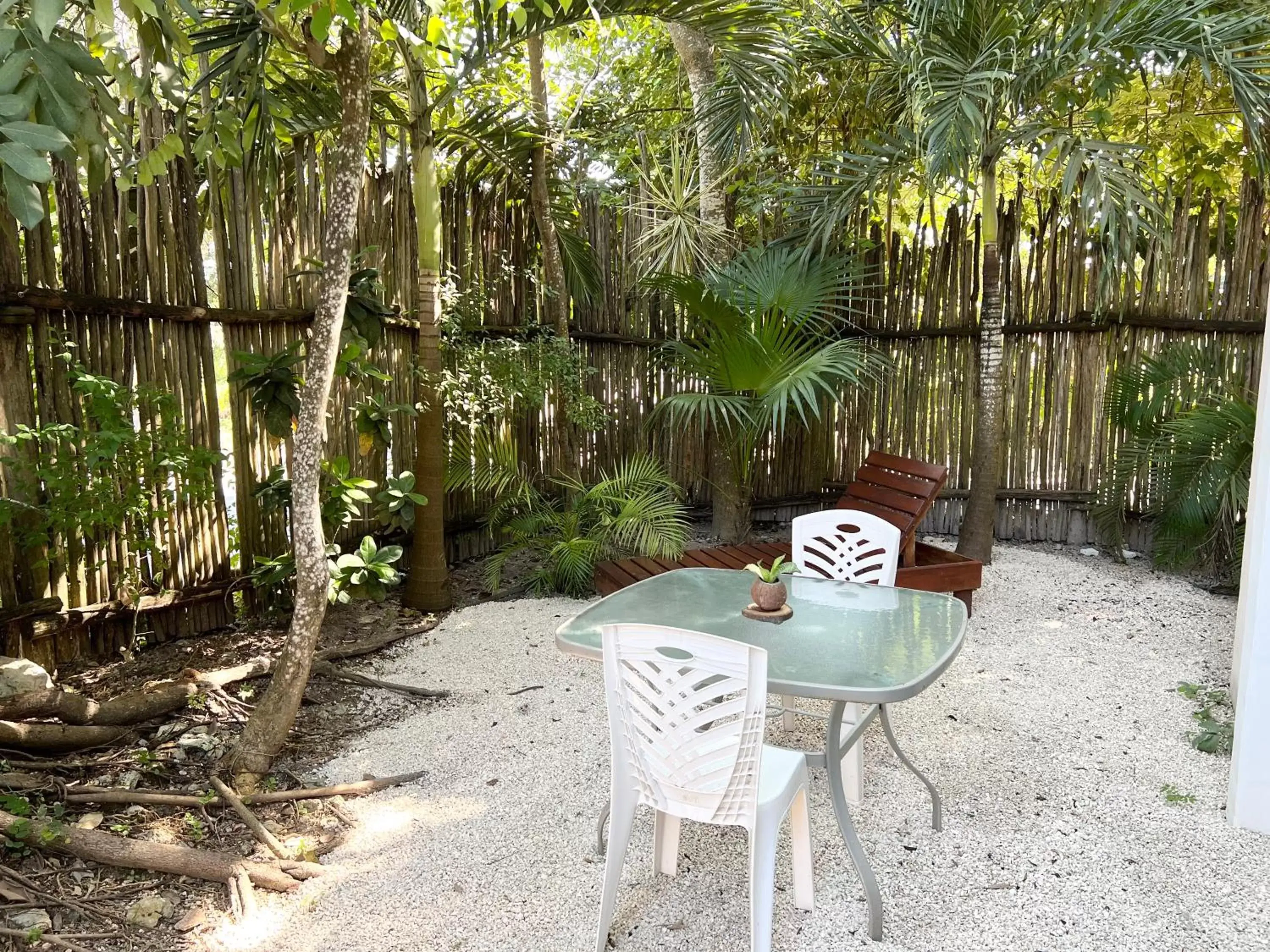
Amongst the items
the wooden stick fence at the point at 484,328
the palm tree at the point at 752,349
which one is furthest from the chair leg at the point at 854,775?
the wooden stick fence at the point at 484,328

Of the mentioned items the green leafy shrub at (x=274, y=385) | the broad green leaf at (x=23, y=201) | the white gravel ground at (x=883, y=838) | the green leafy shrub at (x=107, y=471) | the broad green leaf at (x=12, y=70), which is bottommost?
the white gravel ground at (x=883, y=838)

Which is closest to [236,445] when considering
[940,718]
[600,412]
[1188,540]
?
[600,412]

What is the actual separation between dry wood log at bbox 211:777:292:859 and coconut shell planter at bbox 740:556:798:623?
141cm

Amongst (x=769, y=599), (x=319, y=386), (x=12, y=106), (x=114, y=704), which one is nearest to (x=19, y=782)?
(x=114, y=704)

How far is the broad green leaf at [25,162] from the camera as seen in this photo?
1.42m

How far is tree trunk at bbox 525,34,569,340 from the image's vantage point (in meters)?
4.85

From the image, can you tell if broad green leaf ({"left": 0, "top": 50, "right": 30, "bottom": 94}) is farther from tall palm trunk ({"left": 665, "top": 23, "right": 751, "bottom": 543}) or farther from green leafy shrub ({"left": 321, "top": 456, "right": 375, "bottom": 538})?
tall palm trunk ({"left": 665, "top": 23, "right": 751, "bottom": 543})

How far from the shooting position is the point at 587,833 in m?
2.35

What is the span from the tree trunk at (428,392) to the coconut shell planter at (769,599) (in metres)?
2.28

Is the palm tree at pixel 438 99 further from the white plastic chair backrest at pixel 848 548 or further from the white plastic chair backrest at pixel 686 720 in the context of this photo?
the white plastic chair backrest at pixel 686 720

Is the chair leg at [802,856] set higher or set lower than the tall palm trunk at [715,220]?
lower

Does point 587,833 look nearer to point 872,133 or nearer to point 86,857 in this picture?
point 86,857

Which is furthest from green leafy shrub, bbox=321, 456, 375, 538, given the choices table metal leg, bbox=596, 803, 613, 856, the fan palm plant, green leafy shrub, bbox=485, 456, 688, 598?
the fan palm plant

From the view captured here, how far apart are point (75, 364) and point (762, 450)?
14.2ft
